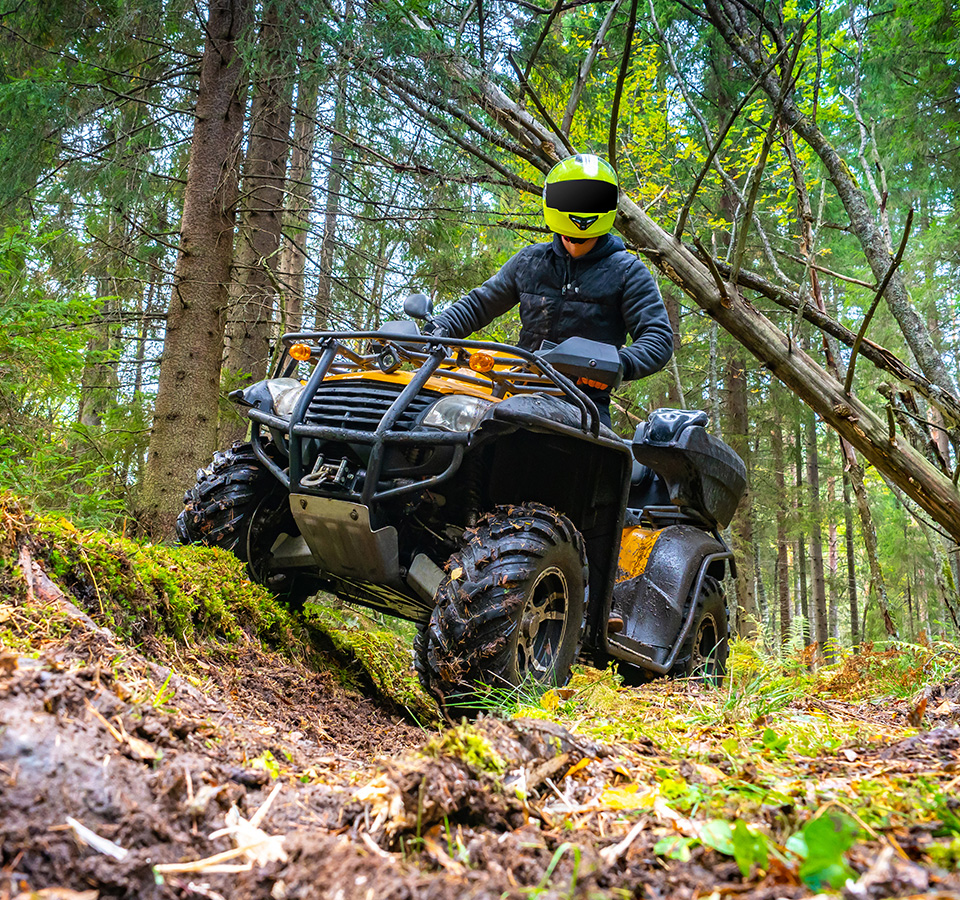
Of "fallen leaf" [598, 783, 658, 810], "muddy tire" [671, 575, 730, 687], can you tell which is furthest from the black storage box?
"fallen leaf" [598, 783, 658, 810]

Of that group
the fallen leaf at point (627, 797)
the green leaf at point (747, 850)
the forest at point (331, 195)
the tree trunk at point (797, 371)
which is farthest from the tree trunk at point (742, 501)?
the green leaf at point (747, 850)

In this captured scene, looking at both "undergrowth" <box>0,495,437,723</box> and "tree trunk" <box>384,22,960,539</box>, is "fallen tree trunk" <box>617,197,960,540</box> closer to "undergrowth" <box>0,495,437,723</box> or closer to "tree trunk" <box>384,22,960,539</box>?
"tree trunk" <box>384,22,960,539</box>

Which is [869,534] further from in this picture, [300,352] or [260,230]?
[260,230]

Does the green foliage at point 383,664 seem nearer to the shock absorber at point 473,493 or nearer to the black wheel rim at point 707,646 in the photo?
the shock absorber at point 473,493

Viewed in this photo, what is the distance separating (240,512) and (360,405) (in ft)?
2.93

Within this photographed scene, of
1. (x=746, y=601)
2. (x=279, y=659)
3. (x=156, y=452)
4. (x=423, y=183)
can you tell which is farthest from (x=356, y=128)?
(x=746, y=601)

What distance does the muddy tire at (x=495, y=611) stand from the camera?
2738 mm

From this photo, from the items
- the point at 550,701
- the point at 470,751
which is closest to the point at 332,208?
the point at 550,701

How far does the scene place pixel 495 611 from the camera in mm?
2727

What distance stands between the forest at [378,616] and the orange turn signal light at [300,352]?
997 millimetres

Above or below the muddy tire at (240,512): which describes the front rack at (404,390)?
above

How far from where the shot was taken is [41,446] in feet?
18.2

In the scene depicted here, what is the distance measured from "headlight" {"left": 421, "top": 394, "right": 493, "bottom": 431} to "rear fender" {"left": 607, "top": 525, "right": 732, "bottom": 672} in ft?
5.51

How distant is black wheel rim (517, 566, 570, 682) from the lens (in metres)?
2.98
